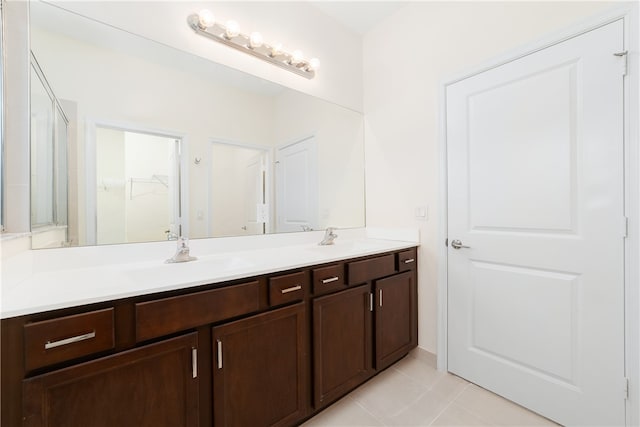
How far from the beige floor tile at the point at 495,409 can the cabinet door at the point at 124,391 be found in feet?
4.80

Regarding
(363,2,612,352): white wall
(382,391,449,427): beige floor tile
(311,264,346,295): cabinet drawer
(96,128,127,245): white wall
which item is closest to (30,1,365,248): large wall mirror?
(96,128,127,245): white wall

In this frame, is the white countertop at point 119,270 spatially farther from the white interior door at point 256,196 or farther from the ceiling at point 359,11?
the ceiling at point 359,11

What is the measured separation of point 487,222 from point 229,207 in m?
1.61

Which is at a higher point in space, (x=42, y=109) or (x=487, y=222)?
(x=42, y=109)

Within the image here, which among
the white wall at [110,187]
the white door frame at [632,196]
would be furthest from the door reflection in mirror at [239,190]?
the white door frame at [632,196]

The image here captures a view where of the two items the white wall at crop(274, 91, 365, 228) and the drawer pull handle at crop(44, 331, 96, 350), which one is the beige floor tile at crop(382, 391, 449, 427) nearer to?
the white wall at crop(274, 91, 365, 228)

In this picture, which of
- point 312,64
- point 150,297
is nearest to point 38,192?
point 150,297

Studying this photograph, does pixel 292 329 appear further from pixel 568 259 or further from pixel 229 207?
pixel 568 259

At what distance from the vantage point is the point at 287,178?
6.38 feet

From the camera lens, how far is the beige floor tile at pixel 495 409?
4.59 feet

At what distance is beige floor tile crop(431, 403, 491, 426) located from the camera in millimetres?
1384

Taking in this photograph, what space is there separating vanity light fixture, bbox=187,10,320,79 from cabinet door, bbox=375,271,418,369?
5.31 feet

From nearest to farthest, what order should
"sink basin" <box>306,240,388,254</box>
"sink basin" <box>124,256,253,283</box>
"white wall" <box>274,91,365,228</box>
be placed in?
"sink basin" <box>124,256,253,283</box> → "sink basin" <box>306,240,388,254</box> → "white wall" <box>274,91,365,228</box>

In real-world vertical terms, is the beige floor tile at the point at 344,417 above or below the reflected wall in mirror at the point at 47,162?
below
